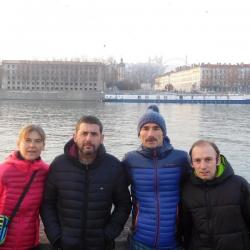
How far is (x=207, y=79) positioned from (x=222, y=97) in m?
25.8

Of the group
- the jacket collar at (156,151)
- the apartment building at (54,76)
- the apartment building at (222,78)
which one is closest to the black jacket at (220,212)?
the jacket collar at (156,151)

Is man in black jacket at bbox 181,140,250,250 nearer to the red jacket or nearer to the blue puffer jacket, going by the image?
the blue puffer jacket

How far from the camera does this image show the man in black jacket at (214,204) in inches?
99.9

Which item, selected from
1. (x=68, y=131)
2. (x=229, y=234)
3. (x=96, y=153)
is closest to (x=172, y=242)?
(x=229, y=234)

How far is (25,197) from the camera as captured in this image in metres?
2.68

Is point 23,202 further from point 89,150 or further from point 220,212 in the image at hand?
point 220,212

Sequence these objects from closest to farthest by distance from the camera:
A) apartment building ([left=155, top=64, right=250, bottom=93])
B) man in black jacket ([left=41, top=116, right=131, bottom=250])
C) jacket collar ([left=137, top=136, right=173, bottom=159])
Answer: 1. man in black jacket ([left=41, top=116, right=131, bottom=250])
2. jacket collar ([left=137, top=136, right=173, bottom=159])
3. apartment building ([left=155, top=64, right=250, bottom=93])

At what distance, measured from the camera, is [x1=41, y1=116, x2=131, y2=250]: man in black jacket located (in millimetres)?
2646

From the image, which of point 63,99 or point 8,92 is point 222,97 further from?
point 8,92

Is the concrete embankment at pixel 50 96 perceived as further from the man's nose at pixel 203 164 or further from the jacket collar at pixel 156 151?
the man's nose at pixel 203 164

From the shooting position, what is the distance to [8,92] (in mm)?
69500

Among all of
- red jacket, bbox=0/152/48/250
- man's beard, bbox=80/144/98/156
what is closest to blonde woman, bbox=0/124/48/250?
red jacket, bbox=0/152/48/250

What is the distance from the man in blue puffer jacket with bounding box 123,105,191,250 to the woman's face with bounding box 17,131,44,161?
55cm

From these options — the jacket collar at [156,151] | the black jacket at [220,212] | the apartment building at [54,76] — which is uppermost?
the apartment building at [54,76]
